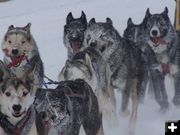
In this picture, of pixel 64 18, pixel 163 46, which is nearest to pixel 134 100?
pixel 163 46

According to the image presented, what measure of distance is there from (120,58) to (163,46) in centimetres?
38

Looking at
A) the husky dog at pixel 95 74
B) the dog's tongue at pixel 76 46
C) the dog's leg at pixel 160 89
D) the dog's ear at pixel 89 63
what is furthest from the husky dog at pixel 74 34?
the dog's leg at pixel 160 89

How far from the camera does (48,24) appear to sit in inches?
256

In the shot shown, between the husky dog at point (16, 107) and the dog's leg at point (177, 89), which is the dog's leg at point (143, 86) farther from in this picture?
the husky dog at point (16, 107)

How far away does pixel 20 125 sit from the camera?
3350 mm

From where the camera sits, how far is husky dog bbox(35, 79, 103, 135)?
336 cm

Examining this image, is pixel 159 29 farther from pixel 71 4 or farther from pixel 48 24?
pixel 71 4

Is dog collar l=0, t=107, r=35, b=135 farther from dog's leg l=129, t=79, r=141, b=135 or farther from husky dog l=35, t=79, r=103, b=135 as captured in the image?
dog's leg l=129, t=79, r=141, b=135

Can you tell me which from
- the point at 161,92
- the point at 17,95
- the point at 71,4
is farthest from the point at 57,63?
the point at 71,4

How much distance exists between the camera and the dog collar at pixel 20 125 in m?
3.35

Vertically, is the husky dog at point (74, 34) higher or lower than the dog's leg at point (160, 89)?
higher

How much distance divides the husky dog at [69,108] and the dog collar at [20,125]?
6cm

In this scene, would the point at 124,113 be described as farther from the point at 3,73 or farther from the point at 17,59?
the point at 3,73

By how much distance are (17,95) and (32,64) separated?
1.56ft
